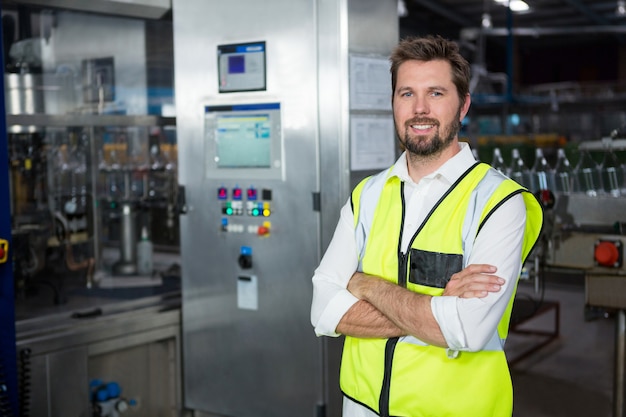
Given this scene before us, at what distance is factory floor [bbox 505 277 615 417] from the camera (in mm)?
3773

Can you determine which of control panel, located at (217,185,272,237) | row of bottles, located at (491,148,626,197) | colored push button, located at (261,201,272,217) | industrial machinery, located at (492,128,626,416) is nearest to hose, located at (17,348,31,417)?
control panel, located at (217,185,272,237)

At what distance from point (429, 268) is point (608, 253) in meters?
1.44

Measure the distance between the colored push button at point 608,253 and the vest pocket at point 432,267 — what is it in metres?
1.43

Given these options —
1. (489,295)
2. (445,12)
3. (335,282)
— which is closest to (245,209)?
(335,282)

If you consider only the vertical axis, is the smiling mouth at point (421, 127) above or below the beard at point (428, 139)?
above

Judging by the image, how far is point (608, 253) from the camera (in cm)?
280

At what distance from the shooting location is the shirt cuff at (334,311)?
1.68m

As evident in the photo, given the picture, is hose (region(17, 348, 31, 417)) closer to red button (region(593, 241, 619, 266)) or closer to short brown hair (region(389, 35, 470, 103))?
short brown hair (region(389, 35, 470, 103))

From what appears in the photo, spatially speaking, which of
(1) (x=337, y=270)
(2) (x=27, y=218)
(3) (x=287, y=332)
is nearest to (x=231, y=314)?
(3) (x=287, y=332)

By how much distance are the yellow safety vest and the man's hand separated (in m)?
0.05

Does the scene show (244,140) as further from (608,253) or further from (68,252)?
(608,253)

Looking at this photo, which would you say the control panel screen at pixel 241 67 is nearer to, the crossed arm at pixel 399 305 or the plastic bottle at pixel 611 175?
the crossed arm at pixel 399 305

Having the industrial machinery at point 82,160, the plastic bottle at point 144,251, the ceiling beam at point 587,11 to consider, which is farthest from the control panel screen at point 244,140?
the ceiling beam at point 587,11

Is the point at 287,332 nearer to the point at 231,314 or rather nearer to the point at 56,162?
the point at 231,314
